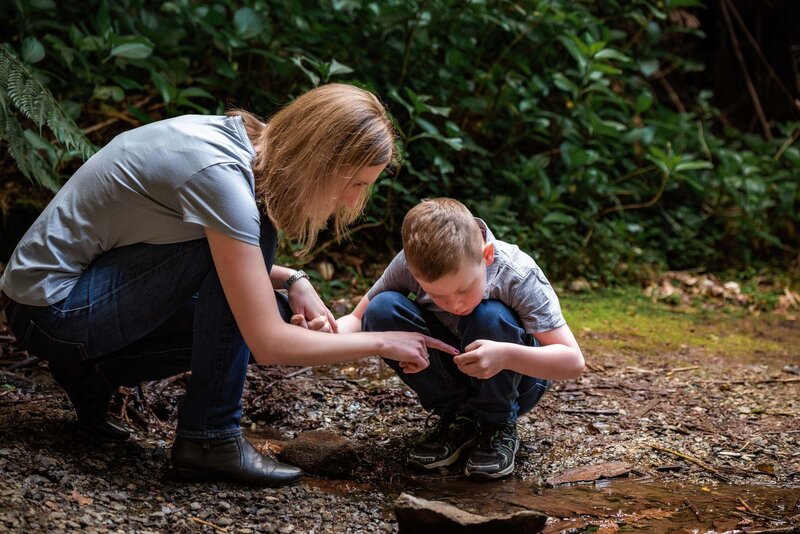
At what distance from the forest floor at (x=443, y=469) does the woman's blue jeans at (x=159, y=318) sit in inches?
9.4

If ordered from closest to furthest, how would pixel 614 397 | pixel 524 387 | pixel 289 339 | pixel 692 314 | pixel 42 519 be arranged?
pixel 42 519
pixel 289 339
pixel 524 387
pixel 614 397
pixel 692 314

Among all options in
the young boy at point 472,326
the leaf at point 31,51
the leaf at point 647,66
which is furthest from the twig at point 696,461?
the leaf at point 647,66

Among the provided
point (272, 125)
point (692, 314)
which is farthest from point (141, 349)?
point (692, 314)

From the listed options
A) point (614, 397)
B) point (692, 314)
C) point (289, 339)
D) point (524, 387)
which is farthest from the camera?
point (692, 314)

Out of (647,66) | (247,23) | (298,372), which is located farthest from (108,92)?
(647,66)

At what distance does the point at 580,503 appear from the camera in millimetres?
2201

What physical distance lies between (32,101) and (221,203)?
1.31 metres

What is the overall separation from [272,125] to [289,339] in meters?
0.57

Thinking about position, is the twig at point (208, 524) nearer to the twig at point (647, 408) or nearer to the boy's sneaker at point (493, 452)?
the boy's sneaker at point (493, 452)

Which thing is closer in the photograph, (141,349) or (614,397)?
(141,349)

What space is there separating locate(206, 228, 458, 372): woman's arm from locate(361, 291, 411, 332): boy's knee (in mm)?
225

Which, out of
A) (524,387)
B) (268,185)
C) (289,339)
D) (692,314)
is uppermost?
(268,185)

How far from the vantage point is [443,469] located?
97.2 inches

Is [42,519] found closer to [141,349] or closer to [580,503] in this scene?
[141,349]
